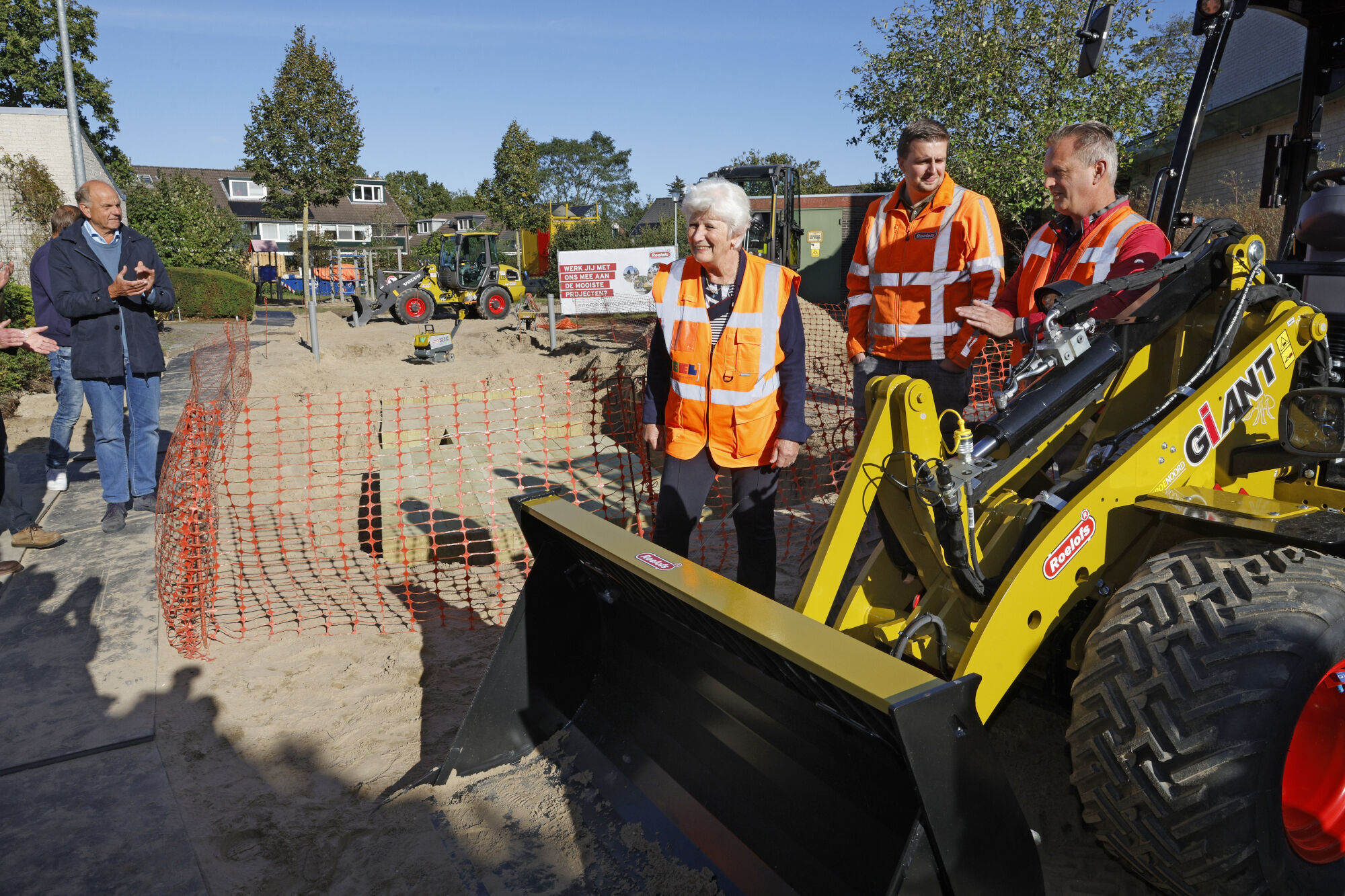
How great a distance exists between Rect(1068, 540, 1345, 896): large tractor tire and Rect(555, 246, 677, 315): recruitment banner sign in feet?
46.5

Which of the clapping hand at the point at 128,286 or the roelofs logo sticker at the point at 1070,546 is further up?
the clapping hand at the point at 128,286

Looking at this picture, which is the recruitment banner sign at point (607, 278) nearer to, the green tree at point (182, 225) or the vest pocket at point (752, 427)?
the vest pocket at point (752, 427)

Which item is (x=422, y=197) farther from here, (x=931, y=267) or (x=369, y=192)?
(x=931, y=267)

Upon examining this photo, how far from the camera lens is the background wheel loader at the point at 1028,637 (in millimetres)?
1820

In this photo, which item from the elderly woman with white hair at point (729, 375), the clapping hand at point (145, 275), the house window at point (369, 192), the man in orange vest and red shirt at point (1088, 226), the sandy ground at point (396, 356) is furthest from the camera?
the house window at point (369, 192)

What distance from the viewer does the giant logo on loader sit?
2371 millimetres

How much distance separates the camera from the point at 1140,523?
2.28 metres

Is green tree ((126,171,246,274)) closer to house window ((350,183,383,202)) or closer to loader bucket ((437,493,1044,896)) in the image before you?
loader bucket ((437,493,1044,896))

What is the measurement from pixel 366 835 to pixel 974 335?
2.92 metres

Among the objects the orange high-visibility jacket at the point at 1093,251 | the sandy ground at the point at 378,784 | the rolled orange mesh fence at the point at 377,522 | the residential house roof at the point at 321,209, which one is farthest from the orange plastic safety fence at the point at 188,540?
the residential house roof at the point at 321,209

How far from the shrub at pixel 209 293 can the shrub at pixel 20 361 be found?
13.0 metres

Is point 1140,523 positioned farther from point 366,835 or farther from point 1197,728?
point 366,835

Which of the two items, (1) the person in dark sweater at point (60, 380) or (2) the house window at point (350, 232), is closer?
(1) the person in dark sweater at point (60, 380)

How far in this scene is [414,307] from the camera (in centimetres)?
2175
